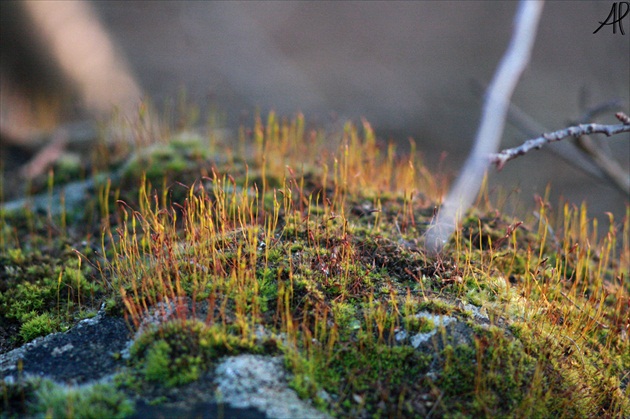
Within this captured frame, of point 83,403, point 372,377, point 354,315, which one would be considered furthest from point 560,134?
point 83,403

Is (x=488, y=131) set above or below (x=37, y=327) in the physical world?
above

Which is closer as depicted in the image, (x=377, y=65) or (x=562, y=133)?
(x=562, y=133)

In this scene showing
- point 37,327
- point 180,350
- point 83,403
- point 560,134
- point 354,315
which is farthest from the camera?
point 560,134

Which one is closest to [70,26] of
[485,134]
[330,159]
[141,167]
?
[141,167]

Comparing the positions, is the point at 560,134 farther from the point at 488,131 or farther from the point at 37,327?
the point at 37,327

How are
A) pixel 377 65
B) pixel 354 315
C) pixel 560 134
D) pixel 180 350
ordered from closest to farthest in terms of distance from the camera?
pixel 180 350 < pixel 354 315 < pixel 560 134 < pixel 377 65

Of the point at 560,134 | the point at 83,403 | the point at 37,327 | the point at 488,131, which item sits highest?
the point at 560,134

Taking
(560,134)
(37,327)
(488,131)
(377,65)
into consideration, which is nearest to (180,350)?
(37,327)

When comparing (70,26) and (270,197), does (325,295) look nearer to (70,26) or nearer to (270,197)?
(270,197)

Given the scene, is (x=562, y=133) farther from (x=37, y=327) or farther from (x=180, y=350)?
(x=37, y=327)
